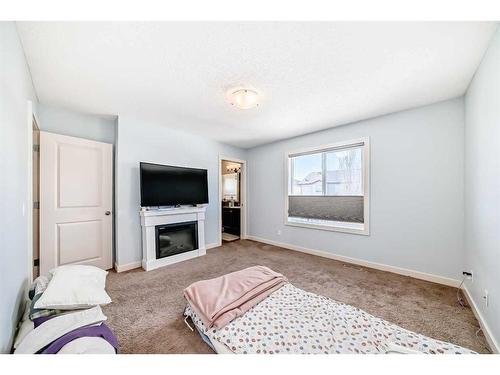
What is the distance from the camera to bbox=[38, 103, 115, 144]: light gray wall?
2.72 meters

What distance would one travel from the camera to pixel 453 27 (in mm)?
1414

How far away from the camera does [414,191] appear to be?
2781 mm

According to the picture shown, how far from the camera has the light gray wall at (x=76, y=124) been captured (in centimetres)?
272

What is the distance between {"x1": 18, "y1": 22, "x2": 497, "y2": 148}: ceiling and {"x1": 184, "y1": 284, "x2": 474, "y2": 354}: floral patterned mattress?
2.04 meters

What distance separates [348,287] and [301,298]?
1.09m

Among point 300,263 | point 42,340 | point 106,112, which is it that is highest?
point 106,112

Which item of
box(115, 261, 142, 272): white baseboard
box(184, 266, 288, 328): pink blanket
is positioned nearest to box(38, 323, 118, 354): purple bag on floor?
box(184, 266, 288, 328): pink blanket

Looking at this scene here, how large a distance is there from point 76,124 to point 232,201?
13.2 feet

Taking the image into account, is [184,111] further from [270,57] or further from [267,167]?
[267,167]

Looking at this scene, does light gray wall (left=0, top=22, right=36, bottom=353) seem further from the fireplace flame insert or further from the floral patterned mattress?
the fireplace flame insert

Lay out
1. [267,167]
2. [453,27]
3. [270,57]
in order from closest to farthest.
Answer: [453,27] → [270,57] → [267,167]

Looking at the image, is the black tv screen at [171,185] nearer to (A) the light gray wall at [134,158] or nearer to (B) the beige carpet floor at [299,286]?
(A) the light gray wall at [134,158]

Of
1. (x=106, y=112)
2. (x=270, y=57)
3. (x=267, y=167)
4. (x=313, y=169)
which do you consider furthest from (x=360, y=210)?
(x=106, y=112)

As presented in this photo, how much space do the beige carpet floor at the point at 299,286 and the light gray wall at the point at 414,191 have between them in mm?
317
